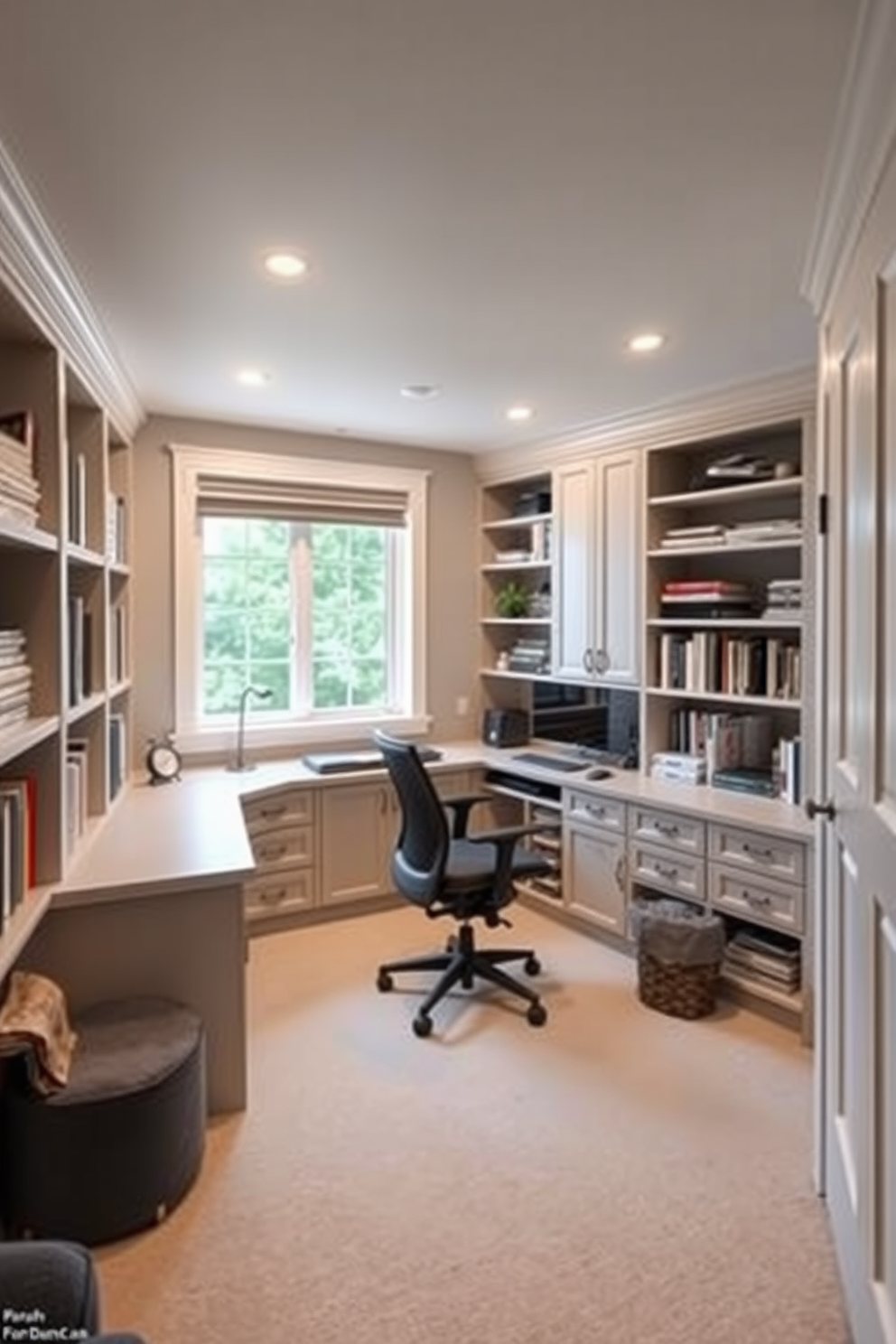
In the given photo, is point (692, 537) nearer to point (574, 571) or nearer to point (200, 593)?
point (574, 571)

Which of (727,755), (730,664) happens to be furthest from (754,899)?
(730,664)

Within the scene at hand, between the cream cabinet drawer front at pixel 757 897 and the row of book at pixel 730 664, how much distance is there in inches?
28.4

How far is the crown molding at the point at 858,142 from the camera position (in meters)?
1.25

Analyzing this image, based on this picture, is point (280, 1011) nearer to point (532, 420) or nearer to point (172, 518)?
point (172, 518)

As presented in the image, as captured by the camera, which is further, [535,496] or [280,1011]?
[535,496]

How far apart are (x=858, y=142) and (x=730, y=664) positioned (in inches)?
87.5

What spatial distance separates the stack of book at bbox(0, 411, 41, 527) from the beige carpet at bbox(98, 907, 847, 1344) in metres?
1.72

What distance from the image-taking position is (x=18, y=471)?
2.01 meters

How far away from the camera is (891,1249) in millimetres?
1303

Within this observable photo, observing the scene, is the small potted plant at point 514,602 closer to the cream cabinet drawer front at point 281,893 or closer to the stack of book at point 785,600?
the stack of book at point 785,600

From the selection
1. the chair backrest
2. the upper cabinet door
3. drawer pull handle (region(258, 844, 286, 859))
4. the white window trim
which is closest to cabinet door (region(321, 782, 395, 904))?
drawer pull handle (region(258, 844, 286, 859))

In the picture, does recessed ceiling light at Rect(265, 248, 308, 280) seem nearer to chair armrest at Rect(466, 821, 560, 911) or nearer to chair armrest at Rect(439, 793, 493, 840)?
chair armrest at Rect(466, 821, 560, 911)

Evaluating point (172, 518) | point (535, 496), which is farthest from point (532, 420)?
point (172, 518)

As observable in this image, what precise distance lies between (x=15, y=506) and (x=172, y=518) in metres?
1.93
